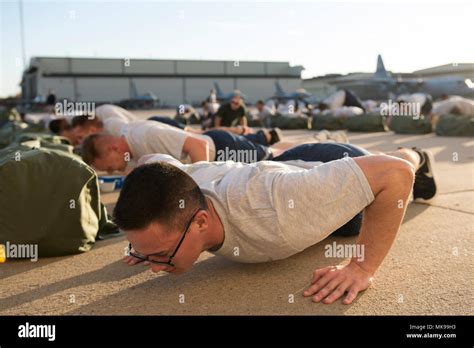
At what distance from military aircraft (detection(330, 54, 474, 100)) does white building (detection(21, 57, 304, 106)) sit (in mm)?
17006

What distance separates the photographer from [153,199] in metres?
1.90

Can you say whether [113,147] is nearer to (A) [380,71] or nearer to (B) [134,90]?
(A) [380,71]

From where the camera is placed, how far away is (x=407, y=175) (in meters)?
2.08

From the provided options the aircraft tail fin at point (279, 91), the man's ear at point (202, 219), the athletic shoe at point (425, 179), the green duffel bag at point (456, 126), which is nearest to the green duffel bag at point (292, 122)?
the green duffel bag at point (456, 126)

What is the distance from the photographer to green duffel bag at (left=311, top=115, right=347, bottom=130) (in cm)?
1459

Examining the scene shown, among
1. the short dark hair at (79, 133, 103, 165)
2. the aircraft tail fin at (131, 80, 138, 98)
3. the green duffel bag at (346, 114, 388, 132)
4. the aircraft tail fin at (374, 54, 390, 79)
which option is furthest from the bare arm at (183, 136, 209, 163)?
the aircraft tail fin at (131, 80, 138, 98)

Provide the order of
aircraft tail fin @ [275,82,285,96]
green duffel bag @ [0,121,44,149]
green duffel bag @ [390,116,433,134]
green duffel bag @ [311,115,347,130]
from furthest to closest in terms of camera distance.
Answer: aircraft tail fin @ [275,82,285,96], green duffel bag @ [311,115,347,130], green duffel bag @ [390,116,433,134], green duffel bag @ [0,121,44,149]

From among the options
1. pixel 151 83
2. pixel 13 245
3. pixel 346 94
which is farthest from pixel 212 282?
pixel 151 83

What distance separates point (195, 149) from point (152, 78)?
62131 millimetres

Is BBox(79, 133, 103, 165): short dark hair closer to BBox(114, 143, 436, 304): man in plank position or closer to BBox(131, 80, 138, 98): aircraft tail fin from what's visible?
BBox(114, 143, 436, 304): man in plank position

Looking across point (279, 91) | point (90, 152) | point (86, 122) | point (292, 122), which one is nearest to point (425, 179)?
point (90, 152)

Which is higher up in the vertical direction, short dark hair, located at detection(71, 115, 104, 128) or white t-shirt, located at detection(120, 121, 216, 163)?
short dark hair, located at detection(71, 115, 104, 128)
